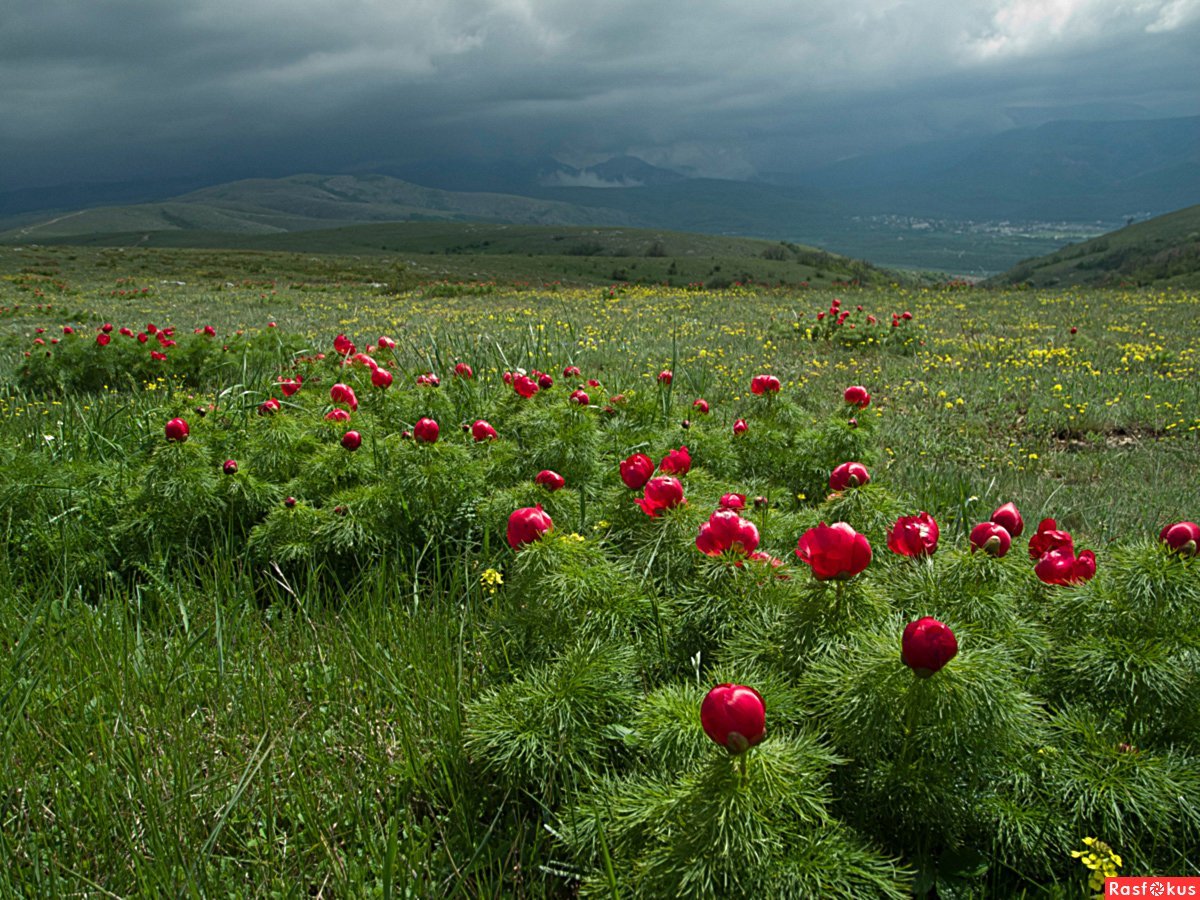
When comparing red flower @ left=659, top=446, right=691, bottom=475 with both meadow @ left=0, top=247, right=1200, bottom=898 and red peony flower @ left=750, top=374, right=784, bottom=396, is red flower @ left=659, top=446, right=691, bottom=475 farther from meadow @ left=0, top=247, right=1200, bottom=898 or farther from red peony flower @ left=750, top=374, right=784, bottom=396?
red peony flower @ left=750, top=374, right=784, bottom=396

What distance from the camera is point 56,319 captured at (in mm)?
15625

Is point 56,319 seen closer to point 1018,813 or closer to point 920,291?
point 1018,813

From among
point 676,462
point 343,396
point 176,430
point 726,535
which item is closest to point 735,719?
Answer: point 726,535

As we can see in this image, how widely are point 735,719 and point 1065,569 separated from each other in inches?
47.7

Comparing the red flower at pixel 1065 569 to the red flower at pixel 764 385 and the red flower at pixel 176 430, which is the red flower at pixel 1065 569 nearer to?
the red flower at pixel 764 385

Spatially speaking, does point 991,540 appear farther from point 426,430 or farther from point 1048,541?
point 426,430

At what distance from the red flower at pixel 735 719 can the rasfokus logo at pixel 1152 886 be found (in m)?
0.81

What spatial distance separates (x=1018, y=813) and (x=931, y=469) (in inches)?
148

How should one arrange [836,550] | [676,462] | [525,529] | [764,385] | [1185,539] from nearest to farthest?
[836,550] → [1185,539] → [525,529] → [676,462] → [764,385]

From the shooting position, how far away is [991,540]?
1755 millimetres

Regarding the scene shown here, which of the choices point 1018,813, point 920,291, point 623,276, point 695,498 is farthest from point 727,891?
point 623,276

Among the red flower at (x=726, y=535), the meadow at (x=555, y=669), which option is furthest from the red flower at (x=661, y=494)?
the red flower at (x=726, y=535)

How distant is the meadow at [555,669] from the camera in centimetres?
147

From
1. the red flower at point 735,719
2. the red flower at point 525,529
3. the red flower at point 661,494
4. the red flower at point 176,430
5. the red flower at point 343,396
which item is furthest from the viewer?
the red flower at point 343,396
